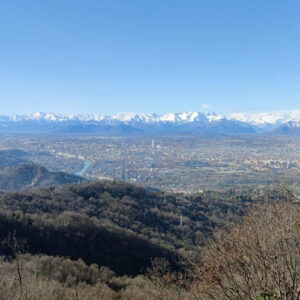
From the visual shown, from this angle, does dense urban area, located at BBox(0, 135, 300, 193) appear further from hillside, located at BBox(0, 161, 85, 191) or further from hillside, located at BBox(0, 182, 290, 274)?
hillside, located at BBox(0, 182, 290, 274)

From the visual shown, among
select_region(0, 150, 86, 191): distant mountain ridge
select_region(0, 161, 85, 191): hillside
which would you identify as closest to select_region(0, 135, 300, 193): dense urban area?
select_region(0, 150, 86, 191): distant mountain ridge

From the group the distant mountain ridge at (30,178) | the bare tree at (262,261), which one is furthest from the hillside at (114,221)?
the distant mountain ridge at (30,178)

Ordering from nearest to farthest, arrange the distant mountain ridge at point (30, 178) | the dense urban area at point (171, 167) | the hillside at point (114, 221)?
the hillside at point (114, 221) < the distant mountain ridge at point (30, 178) < the dense urban area at point (171, 167)

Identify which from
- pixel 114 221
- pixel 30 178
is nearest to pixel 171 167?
pixel 30 178

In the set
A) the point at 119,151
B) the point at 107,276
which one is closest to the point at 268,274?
the point at 107,276

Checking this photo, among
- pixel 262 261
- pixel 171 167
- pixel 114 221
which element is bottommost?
pixel 171 167

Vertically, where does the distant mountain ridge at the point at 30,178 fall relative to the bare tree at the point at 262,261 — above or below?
below

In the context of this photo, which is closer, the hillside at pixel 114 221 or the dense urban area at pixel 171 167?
the hillside at pixel 114 221

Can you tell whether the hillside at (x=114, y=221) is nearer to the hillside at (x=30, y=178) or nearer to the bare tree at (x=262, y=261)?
the bare tree at (x=262, y=261)

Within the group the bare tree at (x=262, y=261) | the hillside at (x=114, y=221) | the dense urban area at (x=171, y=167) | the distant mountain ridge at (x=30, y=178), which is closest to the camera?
the bare tree at (x=262, y=261)

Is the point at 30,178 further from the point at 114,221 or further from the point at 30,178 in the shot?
the point at 114,221

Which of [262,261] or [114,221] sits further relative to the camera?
[114,221]

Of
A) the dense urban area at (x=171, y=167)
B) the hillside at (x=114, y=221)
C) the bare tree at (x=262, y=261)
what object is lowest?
the dense urban area at (x=171, y=167)
